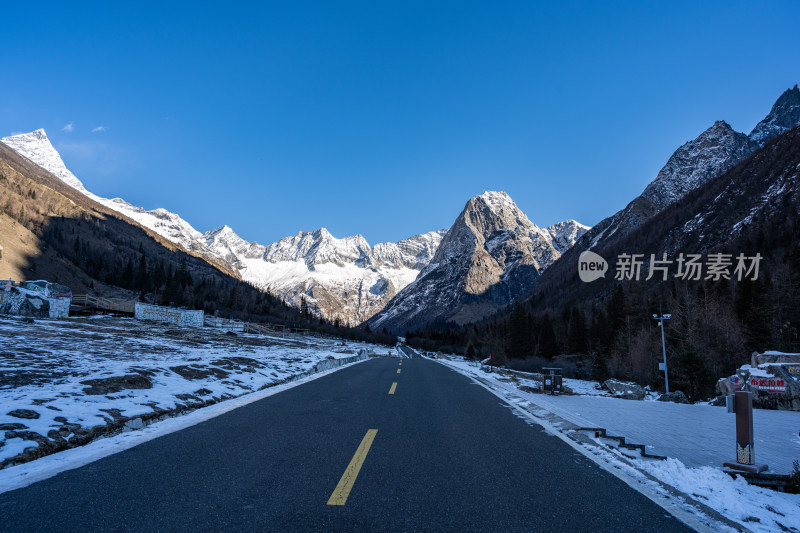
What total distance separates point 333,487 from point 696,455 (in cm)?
599

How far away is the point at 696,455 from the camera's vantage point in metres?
6.38

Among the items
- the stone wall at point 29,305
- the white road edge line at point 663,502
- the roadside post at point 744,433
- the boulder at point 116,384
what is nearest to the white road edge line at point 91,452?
the boulder at point 116,384

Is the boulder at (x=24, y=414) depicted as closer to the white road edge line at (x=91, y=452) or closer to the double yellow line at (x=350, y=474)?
the white road edge line at (x=91, y=452)

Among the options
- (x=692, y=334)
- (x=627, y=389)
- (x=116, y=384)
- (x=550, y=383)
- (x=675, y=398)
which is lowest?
(x=627, y=389)

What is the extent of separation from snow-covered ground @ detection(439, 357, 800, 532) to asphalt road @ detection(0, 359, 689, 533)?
451mm

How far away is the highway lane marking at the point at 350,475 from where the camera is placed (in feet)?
12.8

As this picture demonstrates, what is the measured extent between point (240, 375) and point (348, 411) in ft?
19.6

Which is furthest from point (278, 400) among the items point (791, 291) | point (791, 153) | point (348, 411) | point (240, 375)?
point (791, 153)

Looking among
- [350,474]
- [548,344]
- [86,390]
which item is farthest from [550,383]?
[548,344]

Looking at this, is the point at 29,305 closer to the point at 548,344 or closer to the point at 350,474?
the point at 350,474

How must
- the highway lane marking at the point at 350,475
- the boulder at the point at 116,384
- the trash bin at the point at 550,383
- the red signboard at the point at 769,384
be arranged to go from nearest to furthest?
the highway lane marking at the point at 350,475, the boulder at the point at 116,384, the red signboard at the point at 769,384, the trash bin at the point at 550,383

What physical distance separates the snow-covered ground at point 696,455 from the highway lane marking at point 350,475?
3.30 meters

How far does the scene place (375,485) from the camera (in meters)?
4.33

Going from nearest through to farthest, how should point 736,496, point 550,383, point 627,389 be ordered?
point 736,496 → point 550,383 → point 627,389
